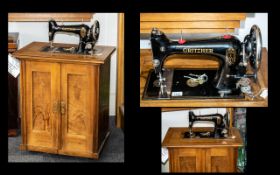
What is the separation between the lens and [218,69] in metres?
2.43

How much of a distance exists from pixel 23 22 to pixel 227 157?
5.08 feet

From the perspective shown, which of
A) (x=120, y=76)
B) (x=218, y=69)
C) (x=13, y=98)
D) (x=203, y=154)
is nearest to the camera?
(x=218, y=69)

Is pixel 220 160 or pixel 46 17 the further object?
pixel 46 17

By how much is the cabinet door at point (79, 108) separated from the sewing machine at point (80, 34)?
0.14m

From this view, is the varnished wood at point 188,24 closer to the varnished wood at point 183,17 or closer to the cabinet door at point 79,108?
the varnished wood at point 183,17

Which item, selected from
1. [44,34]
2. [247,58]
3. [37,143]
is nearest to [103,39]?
[44,34]

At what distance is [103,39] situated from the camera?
3.14m

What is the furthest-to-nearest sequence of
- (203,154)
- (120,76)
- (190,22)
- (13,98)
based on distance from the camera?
(120,76), (13,98), (190,22), (203,154)

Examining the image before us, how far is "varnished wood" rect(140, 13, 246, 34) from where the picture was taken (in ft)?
8.72

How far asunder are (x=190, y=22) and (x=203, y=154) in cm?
75

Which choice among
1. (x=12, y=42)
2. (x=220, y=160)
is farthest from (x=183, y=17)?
(x=12, y=42)

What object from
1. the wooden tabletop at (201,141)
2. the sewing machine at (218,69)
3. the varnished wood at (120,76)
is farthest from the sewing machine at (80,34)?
the wooden tabletop at (201,141)

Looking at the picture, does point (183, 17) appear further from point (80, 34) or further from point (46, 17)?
point (46, 17)

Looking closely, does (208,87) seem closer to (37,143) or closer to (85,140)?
(85,140)
